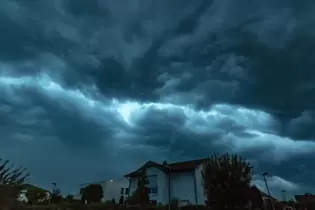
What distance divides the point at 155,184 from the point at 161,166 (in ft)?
12.0

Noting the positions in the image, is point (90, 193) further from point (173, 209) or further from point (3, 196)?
point (3, 196)

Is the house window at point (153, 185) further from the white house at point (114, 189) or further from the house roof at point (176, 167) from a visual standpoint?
the white house at point (114, 189)

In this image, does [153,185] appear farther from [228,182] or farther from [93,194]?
[228,182]

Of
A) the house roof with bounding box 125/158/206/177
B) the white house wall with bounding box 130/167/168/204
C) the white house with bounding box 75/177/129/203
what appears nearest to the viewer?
the white house wall with bounding box 130/167/168/204

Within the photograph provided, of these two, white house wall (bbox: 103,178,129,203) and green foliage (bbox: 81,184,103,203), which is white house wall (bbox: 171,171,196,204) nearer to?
green foliage (bbox: 81,184,103,203)

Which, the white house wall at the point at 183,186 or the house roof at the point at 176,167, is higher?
the house roof at the point at 176,167

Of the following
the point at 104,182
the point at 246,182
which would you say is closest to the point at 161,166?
the point at 104,182

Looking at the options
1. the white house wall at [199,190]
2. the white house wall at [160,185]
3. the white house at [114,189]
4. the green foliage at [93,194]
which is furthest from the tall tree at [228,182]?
the white house at [114,189]

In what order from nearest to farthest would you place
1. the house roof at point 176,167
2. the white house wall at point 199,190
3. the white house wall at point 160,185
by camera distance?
1. the white house wall at point 199,190
2. the white house wall at point 160,185
3. the house roof at point 176,167

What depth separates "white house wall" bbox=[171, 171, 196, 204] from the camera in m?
43.5

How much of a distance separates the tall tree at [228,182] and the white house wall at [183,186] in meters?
19.3

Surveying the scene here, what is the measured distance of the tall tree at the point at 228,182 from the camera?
912 inches

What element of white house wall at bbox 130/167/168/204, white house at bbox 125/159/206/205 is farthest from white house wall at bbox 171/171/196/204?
white house wall at bbox 130/167/168/204

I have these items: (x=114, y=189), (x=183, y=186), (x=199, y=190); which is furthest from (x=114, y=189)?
(x=199, y=190)
